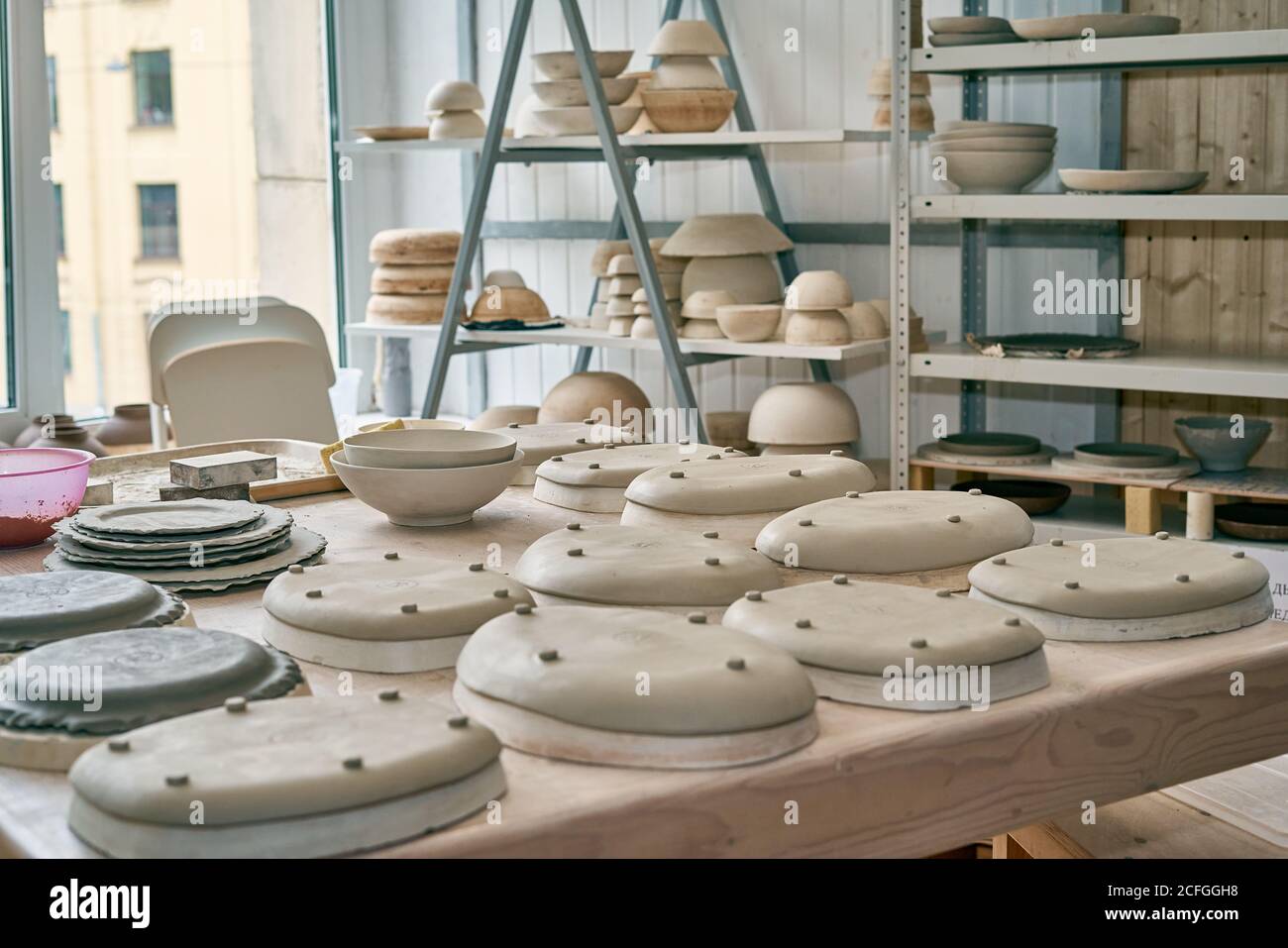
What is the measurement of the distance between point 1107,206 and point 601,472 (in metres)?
1.65

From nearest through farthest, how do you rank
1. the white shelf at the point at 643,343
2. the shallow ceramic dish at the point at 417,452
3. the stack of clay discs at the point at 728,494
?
1. the stack of clay discs at the point at 728,494
2. the shallow ceramic dish at the point at 417,452
3. the white shelf at the point at 643,343

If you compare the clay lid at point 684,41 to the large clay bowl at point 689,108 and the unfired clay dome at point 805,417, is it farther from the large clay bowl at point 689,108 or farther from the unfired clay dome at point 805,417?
the unfired clay dome at point 805,417

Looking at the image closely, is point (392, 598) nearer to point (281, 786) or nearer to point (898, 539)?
point (281, 786)

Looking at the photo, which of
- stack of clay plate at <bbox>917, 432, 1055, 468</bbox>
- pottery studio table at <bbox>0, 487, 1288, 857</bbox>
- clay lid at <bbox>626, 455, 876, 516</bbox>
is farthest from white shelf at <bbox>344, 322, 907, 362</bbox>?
pottery studio table at <bbox>0, 487, 1288, 857</bbox>

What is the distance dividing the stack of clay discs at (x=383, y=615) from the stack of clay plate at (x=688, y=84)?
2.52m

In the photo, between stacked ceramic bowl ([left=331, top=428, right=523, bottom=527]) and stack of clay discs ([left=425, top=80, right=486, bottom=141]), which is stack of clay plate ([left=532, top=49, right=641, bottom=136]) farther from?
stacked ceramic bowl ([left=331, top=428, right=523, bottom=527])

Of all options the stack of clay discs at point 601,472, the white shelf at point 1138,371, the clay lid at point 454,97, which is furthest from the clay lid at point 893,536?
the clay lid at point 454,97

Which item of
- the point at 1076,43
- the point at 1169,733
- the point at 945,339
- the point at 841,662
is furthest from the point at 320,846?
the point at 945,339

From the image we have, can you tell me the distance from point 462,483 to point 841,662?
71cm

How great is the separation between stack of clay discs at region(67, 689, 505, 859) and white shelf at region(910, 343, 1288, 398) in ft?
7.57

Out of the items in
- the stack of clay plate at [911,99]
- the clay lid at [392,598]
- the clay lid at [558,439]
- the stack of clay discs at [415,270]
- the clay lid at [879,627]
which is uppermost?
the stack of clay plate at [911,99]

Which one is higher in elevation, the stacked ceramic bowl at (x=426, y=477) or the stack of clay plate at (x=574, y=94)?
the stack of clay plate at (x=574, y=94)

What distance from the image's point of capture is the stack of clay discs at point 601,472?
1839 millimetres

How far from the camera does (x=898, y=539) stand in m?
1.47
